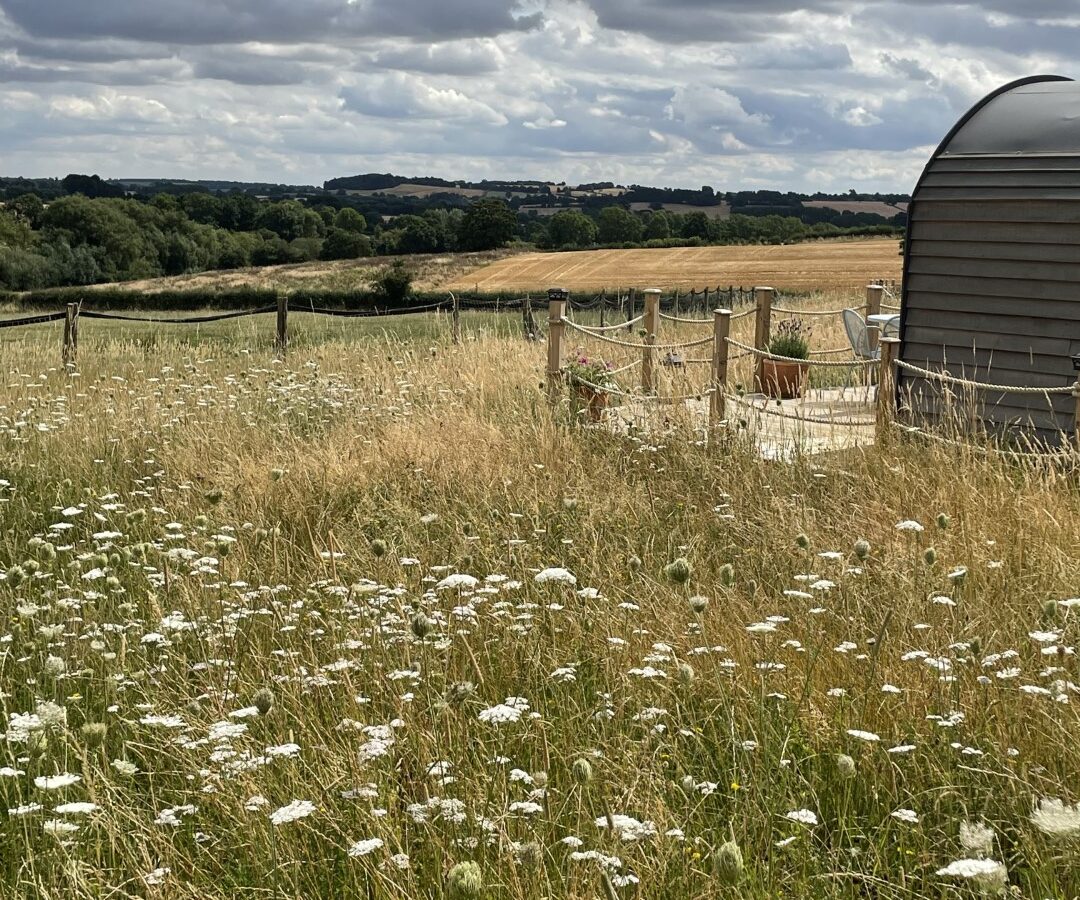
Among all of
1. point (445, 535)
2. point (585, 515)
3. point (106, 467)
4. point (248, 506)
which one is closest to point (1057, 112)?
point (585, 515)

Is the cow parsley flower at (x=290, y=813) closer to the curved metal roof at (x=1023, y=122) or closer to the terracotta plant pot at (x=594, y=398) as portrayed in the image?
the terracotta plant pot at (x=594, y=398)

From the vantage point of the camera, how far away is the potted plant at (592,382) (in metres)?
11.0

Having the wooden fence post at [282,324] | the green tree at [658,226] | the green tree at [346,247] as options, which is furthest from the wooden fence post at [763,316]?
the green tree at [346,247]

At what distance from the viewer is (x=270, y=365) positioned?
46.4 feet

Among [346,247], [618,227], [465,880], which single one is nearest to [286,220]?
[346,247]

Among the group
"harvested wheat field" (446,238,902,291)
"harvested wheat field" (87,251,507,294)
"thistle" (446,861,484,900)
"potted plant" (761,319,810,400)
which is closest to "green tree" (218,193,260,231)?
"harvested wheat field" (87,251,507,294)

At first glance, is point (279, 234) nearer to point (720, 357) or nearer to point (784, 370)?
point (784, 370)

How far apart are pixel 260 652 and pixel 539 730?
1166mm

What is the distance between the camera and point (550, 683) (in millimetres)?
4152

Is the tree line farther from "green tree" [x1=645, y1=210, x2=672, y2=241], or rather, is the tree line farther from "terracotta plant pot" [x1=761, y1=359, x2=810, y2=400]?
"terracotta plant pot" [x1=761, y1=359, x2=810, y2=400]

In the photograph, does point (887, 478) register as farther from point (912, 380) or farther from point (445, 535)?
point (912, 380)

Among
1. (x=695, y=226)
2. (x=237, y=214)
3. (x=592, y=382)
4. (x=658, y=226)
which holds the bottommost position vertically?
(x=592, y=382)

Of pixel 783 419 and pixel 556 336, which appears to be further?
pixel 556 336

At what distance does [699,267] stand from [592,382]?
48.9 metres
